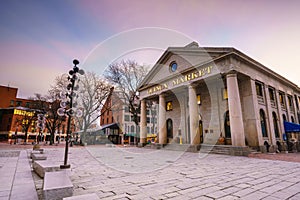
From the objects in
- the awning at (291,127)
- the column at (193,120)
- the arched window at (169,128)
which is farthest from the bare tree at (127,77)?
the awning at (291,127)

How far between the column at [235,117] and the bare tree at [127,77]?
15590 millimetres

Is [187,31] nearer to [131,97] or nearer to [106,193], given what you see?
[106,193]

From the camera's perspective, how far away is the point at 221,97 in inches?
638

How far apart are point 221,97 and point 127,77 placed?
14.7 metres

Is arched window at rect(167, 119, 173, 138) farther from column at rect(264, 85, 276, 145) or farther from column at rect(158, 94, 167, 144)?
column at rect(264, 85, 276, 145)

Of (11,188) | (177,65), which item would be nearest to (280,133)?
(177,65)

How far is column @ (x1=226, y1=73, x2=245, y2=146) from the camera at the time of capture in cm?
1175

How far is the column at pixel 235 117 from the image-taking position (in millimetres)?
11750

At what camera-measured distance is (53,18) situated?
9.08 meters

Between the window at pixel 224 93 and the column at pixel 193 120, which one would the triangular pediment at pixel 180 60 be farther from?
the window at pixel 224 93

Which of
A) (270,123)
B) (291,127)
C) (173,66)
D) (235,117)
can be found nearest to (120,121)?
(173,66)

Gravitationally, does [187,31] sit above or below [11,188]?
above

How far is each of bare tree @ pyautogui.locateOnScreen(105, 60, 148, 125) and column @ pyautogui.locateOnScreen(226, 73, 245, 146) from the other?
1559 centimetres

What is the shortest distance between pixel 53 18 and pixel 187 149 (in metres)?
13.8
